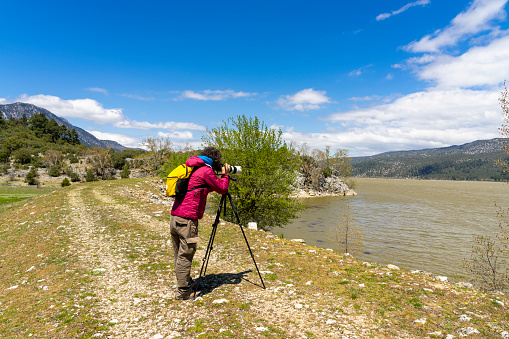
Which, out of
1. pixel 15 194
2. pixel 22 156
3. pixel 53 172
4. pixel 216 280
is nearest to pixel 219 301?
pixel 216 280

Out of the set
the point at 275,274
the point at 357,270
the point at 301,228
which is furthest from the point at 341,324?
the point at 301,228

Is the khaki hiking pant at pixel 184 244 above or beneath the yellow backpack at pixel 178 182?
beneath

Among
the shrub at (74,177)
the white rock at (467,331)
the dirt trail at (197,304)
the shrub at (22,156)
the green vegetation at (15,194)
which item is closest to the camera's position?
the white rock at (467,331)

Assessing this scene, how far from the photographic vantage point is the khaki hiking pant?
18.4ft

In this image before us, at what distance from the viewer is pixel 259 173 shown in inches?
771

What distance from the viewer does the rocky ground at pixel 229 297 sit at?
4688 millimetres

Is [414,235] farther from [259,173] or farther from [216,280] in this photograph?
[216,280]

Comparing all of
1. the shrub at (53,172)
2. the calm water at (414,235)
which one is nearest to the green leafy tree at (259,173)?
the calm water at (414,235)

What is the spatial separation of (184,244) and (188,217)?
63cm

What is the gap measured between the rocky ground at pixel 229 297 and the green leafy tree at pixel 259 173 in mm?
9524

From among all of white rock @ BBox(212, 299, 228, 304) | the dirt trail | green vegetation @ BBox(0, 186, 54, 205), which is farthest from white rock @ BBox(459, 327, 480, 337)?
green vegetation @ BBox(0, 186, 54, 205)

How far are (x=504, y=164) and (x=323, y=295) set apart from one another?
427 inches

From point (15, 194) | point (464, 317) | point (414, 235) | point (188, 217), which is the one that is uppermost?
point (188, 217)

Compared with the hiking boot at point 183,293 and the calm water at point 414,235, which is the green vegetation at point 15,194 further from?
the hiking boot at point 183,293
